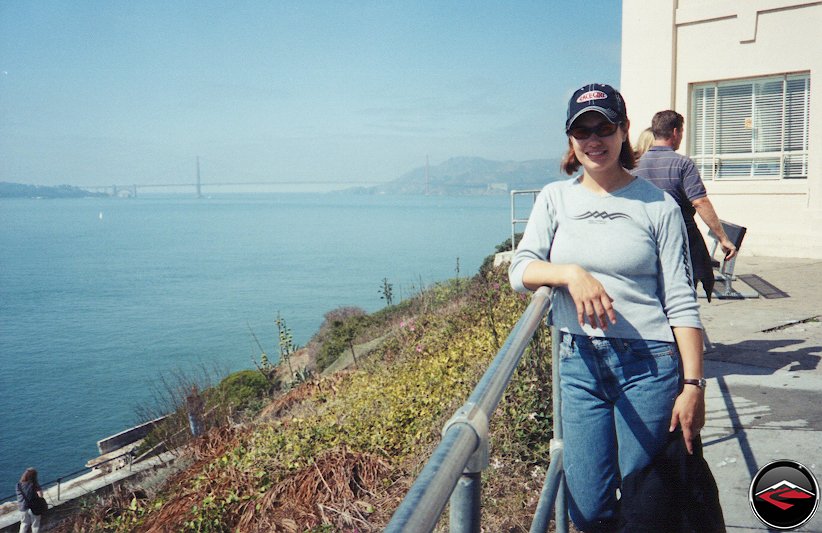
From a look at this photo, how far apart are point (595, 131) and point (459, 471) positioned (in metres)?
1.58

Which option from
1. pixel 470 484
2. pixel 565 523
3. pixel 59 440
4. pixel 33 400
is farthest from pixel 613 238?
pixel 33 400

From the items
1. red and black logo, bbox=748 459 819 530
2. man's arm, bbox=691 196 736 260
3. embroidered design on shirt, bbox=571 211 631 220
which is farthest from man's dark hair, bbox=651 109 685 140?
embroidered design on shirt, bbox=571 211 631 220

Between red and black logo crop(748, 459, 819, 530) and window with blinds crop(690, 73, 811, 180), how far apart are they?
11109 millimetres

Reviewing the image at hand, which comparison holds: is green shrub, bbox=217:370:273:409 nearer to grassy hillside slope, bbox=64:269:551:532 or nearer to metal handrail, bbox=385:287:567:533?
grassy hillside slope, bbox=64:269:551:532

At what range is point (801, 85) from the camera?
42.0ft

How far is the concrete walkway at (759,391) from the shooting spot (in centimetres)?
377

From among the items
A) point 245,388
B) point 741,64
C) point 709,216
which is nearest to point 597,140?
point 709,216

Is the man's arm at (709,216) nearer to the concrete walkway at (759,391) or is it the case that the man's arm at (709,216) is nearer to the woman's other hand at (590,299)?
the concrete walkway at (759,391)

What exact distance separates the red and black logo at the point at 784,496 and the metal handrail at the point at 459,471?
6.80 feet

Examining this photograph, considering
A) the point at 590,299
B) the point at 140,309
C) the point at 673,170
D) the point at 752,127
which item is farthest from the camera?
the point at 140,309

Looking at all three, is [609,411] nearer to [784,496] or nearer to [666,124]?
[784,496]

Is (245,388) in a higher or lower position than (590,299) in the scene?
lower

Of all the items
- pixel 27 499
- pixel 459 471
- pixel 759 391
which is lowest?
pixel 27 499

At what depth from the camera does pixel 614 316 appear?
7.34 feet
